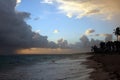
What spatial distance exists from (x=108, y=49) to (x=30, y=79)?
458 ft

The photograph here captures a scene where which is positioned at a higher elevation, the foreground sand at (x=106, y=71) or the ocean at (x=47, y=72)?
the foreground sand at (x=106, y=71)

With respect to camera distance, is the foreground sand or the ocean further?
the ocean

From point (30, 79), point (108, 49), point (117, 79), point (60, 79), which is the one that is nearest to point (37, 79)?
point (30, 79)

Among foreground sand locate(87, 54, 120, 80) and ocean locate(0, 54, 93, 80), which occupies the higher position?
foreground sand locate(87, 54, 120, 80)

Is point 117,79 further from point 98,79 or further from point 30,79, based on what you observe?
point 30,79

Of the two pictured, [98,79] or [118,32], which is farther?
[118,32]

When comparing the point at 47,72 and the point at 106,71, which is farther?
the point at 47,72

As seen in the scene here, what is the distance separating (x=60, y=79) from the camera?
26906 millimetres

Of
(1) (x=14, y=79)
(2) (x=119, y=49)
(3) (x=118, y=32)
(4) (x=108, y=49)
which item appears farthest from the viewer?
(4) (x=108, y=49)

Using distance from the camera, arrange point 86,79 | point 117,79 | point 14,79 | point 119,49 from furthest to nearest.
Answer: point 119,49 → point 14,79 → point 86,79 → point 117,79

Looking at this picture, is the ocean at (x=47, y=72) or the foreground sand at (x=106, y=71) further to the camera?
the ocean at (x=47, y=72)

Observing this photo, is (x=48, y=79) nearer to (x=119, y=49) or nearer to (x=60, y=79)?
(x=60, y=79)

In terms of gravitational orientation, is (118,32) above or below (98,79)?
above

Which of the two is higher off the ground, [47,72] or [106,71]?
[106,71]
